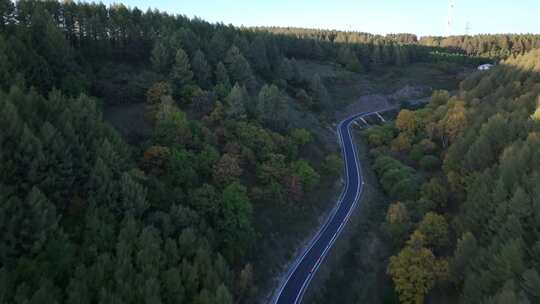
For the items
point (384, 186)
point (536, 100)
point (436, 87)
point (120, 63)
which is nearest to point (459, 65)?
point (436, 87)

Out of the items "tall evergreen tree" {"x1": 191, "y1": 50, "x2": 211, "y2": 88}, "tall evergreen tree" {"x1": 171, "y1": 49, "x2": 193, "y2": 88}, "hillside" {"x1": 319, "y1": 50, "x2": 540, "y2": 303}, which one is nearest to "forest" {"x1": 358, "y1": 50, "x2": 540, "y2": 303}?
"hillside" {"x1": 319, "y1": 50, "x2": 540, "y2": 303}

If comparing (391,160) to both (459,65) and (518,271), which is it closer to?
(518,271)

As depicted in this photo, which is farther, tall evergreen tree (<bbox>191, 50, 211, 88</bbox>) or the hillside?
tall evergreen tree (<bbox>191, 50, 211, 88</bbox>)

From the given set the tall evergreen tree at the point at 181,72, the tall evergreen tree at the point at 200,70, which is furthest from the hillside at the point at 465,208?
the tall evergreen tree at the point at 181,72

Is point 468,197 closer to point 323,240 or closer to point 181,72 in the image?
point 323,240

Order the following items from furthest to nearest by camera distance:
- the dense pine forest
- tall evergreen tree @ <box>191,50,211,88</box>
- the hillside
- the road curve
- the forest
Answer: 1. tall evergreen tree @ <box>191,50,211,88</box>
2. the road curve
3. the hillside
4. the forest
5. the dense pine forest

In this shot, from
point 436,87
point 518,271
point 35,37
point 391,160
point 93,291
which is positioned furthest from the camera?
point 436,87

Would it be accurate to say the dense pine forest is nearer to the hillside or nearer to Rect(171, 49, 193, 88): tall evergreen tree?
the hillside

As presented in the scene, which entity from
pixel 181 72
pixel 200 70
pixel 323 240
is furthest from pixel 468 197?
pixel 200 70
